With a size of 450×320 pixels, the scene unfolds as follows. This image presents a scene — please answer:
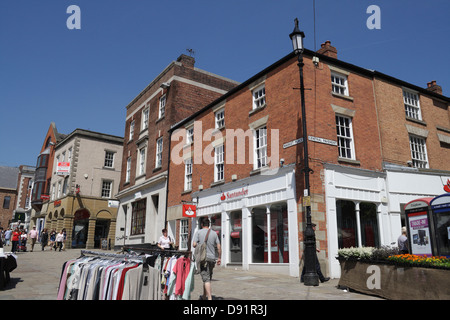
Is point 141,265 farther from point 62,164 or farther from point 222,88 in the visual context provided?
point 62,164

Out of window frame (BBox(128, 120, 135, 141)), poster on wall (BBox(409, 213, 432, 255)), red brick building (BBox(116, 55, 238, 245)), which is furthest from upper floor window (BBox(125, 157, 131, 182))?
poster on wall (BBox(409, 213, 432, 255))

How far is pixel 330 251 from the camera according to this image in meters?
13.3

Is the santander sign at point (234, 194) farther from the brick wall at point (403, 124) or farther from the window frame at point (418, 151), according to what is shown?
the window frame at point (418, 151)

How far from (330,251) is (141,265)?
369 inches

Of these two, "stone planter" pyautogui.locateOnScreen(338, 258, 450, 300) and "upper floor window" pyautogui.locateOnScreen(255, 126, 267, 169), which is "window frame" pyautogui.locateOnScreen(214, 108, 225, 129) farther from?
"stone planter" pyautogui.locateOnScreen(338, 258, 450, 300)

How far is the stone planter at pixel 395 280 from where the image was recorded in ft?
A: 24.2

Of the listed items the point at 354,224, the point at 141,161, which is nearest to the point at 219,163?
the point at 354,224

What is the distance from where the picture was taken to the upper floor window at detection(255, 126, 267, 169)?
53.7 ft

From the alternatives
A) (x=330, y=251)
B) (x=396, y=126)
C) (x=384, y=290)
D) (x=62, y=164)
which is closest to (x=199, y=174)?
(x=330, y=251)

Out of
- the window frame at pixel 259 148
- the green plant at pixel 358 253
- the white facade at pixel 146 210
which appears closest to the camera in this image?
the green plant at pixel 358 253

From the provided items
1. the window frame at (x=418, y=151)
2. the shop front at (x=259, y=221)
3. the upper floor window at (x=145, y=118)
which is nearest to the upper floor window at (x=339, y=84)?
the window frame at (x=418, y=151)

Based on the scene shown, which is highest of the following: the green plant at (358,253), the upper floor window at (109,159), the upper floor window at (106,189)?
the upper floor window at (109,159)

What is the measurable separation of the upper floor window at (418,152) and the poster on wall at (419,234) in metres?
7.08

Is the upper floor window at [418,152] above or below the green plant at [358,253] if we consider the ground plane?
above
